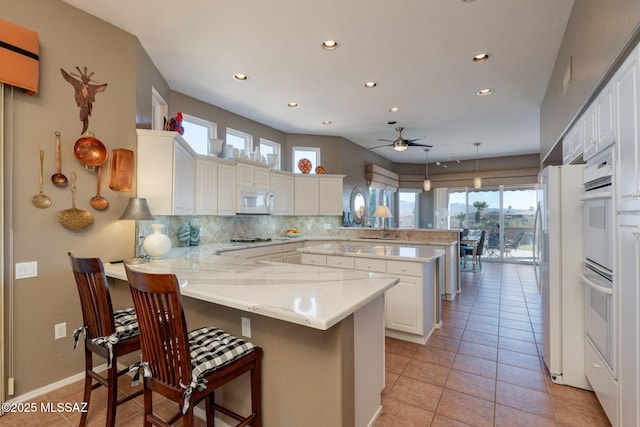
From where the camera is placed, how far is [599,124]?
6.35 feet

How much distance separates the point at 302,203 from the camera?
243 inches

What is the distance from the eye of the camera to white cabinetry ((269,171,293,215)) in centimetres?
560

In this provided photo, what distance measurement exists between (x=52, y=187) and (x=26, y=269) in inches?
25.3

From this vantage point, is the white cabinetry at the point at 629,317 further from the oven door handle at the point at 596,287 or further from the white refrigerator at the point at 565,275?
the white refrigerator at the point at 565,275

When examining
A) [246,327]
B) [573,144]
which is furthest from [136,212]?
[573,144]

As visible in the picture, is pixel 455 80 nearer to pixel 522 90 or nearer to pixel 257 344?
pixel 522 90

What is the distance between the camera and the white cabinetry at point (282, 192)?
5598mm

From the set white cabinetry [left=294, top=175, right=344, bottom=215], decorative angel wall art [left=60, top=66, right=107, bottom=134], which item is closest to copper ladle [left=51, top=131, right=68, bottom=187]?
decorative angel wall art [left=60, top=66, right=107, bottom=134]

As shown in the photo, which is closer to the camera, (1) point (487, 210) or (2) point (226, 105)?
(2) point (226, 105)

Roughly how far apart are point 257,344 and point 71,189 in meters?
2.05

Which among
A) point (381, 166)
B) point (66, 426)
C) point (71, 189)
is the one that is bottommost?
point (66, 426)

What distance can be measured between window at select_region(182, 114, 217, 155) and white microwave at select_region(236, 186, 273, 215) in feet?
2.80

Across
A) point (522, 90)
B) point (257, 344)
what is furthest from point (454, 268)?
point (257, 344)

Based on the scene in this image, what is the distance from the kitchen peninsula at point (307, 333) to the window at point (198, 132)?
3.03 meters
